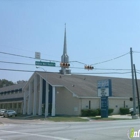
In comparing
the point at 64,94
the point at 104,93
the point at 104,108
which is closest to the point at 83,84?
Result: the point at 64,94

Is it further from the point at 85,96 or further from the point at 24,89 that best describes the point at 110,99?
the point at 24,89

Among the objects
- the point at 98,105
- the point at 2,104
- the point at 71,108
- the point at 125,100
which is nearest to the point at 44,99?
the point at 71,108

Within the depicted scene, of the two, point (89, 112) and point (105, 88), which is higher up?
point (105, 88)

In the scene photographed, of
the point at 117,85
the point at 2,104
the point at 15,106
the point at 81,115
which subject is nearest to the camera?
the point at 81,115

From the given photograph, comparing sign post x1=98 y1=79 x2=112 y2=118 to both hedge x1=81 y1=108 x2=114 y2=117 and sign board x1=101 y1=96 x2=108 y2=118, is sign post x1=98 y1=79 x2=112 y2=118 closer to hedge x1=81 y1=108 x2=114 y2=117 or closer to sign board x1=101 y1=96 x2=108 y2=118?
sign board x1=101 y1=96 x2=108 y2=118

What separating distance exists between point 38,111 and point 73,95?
34.0 feet

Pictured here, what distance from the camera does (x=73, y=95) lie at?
46.0m

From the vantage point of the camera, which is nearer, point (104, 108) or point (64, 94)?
point (104, 108)

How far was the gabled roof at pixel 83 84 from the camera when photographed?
47.8 m

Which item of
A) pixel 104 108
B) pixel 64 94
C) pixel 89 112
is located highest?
pixel 64 94

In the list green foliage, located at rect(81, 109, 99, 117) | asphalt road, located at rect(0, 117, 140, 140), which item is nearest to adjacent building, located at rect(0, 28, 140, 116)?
green foliage, located at rect(81, 109, 99, 117)

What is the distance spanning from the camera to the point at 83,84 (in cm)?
5319

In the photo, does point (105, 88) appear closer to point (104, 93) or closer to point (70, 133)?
point (104, 93)

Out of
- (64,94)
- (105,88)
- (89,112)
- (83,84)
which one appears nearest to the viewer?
(105,88)
